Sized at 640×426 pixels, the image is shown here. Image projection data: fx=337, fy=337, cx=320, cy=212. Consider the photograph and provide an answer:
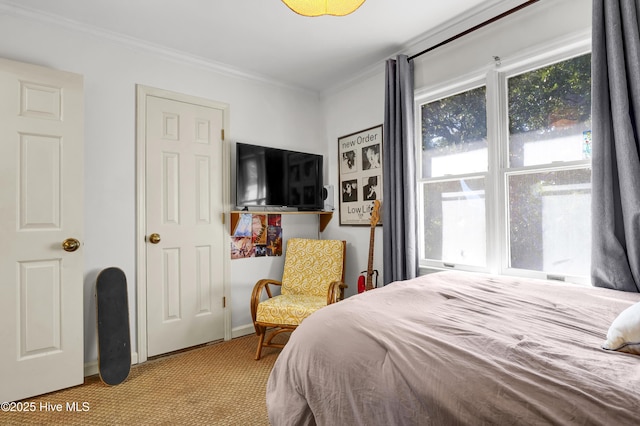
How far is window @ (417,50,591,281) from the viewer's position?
6.98 feet

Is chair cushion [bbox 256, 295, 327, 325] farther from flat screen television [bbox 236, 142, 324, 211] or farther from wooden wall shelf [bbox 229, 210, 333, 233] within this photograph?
flat screen television [bbox 236, 142, 324, 211]

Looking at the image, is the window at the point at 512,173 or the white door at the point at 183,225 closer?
the window at the point at 512,173

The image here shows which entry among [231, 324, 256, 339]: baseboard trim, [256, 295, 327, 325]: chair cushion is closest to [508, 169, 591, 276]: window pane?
[256, 295, 327, 325]: chair cushion

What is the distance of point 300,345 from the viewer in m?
1.27

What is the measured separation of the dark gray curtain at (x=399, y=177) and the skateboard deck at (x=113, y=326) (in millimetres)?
2129

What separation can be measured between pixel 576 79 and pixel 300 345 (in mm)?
2326

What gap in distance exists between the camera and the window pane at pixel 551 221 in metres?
2.10

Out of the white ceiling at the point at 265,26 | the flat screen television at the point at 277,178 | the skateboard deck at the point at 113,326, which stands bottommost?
the skateboard deck at the point at 113,326

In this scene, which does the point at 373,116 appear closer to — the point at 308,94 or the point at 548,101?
the point at 308,94

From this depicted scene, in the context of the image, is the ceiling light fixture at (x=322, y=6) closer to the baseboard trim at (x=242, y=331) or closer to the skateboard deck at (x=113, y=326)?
the skateboard deck at (x=113, y=326)

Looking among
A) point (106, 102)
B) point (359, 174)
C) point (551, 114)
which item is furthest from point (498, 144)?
point (106, 102)

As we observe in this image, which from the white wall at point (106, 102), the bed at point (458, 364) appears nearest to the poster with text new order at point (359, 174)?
the white wall at point (106, 102)

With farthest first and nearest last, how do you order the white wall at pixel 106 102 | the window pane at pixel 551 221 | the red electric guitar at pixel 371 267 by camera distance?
the red electric guitar at pixel 371 267 → the white wall at pixel 106 102 → the window pane at pixel 551 221

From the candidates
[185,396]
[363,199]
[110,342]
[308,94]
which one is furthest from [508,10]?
[110,342]
